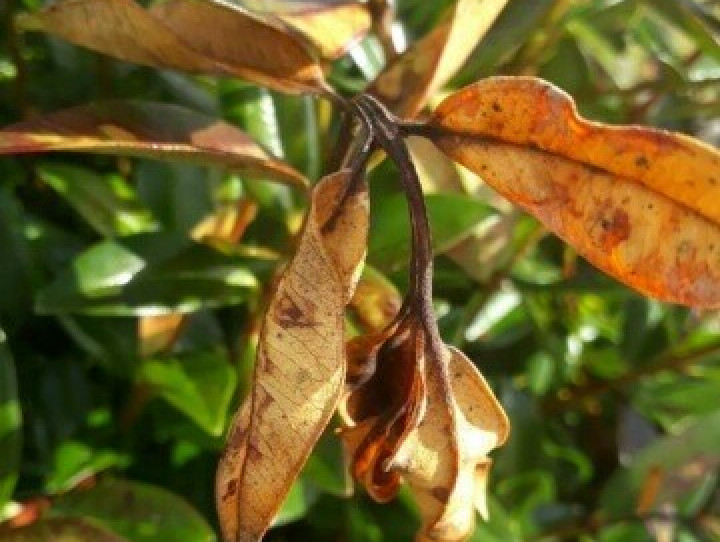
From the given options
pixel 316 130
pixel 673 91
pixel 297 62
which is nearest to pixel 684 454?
pixel 673 91

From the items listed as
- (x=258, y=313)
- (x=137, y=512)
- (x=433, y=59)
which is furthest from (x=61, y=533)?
(x=433, y=59)

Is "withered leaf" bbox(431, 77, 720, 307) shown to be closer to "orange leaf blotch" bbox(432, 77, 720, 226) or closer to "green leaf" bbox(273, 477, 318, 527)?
"orange leaf blotch" bbox(432, 77, 720, 226)

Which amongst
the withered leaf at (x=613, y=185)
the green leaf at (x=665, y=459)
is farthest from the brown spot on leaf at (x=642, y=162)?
the green leaf at (x=665, y=459)

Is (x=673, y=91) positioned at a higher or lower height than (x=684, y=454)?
higher

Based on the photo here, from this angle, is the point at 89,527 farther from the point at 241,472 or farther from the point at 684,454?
the point at 684,454

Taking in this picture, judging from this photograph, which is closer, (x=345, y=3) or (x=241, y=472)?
(x=241, y=472)

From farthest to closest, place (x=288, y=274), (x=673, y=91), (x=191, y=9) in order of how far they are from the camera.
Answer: (x=673, y=91), (x=191, y=9), (x=288, y=274)

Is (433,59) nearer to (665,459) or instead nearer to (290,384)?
(290,384)
